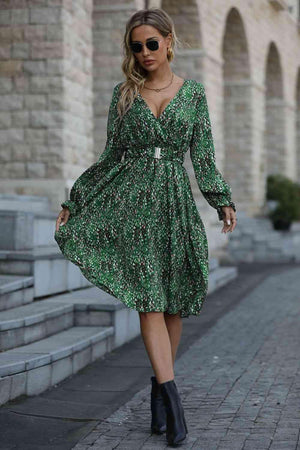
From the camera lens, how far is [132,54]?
12.5 feet

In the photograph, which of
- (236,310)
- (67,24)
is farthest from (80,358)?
(67,24)

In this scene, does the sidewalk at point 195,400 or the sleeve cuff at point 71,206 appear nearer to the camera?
the sidewalk at point 195,400

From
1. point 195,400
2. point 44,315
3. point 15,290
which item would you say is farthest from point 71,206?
point 15,290

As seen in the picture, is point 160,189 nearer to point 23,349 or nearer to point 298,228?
point 23,349

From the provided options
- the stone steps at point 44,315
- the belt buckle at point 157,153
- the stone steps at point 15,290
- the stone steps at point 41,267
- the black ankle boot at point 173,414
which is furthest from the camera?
the stone steps at point 41,267

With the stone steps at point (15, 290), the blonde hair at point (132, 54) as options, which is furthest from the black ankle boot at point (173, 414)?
the stone steps at point (15, 290)

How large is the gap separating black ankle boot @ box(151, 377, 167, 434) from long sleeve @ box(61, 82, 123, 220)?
35.3 inches

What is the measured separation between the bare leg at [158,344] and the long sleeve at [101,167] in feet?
2.11

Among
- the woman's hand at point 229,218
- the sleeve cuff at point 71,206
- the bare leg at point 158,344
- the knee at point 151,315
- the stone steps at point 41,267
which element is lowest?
the bare leg at point 158,344

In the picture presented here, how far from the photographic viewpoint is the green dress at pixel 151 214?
148 inches

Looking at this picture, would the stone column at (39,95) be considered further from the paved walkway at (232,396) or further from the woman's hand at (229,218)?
the woman's hand at (229,218)

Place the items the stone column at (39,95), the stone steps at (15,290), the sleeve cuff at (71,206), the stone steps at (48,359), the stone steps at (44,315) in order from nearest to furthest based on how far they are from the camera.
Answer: the sleeve cuff at (71,206) → the stone steps at (48,359) → the stone steps at (44,315) → the stone steps at (15,290) → the stone column at (39,95)

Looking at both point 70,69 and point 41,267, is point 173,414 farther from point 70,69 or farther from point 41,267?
point 70,69

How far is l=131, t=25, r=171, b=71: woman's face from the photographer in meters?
3.74
